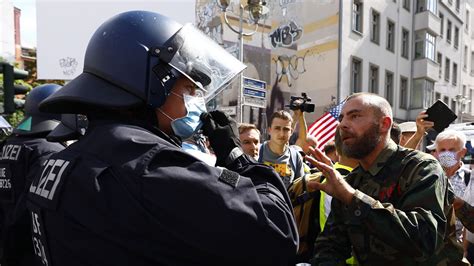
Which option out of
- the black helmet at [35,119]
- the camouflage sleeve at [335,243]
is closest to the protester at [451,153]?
the camouflage sleeve at [335,243]

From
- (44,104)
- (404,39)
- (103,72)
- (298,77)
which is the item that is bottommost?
(44,104)

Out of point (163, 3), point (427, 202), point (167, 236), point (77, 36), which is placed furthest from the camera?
point (77, 36)

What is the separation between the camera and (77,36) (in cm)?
1020

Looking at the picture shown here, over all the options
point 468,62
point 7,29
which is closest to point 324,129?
point 7,29

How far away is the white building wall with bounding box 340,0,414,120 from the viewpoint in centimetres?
1907

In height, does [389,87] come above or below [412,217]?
above

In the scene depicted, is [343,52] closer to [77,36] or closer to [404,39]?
[404,39]

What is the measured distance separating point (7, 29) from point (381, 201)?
1069 inches

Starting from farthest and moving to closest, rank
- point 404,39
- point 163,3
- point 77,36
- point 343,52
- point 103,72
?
1. point 404,39
2. point 343,52
3. point 77,36
4. point 163,3
5. point 103,72

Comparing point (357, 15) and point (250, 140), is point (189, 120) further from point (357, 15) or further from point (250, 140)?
point (357, 15)

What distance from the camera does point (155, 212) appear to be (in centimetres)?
109

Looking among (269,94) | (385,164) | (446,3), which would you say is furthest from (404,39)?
(385,164)

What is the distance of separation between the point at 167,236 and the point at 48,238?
0.41m

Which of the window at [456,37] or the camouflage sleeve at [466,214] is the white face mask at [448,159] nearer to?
the camouflage sleeve at [466,214]
